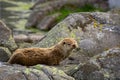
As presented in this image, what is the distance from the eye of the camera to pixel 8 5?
35812 mm

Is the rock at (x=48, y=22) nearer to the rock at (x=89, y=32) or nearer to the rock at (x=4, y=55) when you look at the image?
the rock at (x=89, y=32)

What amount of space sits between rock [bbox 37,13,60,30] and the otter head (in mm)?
15433

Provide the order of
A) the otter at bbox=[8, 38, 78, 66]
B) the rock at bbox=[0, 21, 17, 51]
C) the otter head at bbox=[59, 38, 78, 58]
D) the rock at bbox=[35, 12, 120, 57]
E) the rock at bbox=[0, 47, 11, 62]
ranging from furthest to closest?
the rock at bbox=[35, 12, 120, 57] < the rock at bbox=[0, 21, 17, 51] < the rock at bbox=[0, 47, 11, 62] < the otter head at bbox=[59, 38, 78, 58] < the otter at bbox=[8, 38, 78, 66]

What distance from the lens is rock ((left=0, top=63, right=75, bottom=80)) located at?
9578 mm

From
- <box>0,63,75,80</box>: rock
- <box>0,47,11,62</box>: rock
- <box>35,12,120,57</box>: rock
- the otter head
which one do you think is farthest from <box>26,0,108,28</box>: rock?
<box>0,63,75,80</box>: rock

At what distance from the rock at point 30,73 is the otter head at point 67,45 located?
1.50 metres

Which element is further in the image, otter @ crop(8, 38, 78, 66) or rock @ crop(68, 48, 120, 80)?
otter @ crop(8, 38, 78, 66)

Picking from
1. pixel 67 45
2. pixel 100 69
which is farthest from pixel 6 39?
pixel 100 69

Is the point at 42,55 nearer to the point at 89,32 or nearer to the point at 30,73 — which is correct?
the point at 30,73

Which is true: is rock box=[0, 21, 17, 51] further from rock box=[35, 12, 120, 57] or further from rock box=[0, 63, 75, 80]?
rock box=[0, 63, 75, 80]

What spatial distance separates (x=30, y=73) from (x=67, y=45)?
2.21 metres

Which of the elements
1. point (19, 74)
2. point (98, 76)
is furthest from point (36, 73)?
point (98, 76)

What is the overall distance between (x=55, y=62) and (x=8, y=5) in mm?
24768

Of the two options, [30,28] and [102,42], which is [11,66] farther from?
[30,28]
